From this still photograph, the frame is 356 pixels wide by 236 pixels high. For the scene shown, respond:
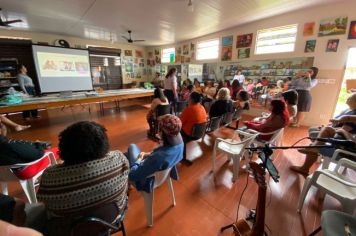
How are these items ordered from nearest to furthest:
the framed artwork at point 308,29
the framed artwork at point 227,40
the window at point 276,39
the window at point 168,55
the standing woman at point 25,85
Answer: the framed artwork at point 308,29
the window at point 276,39
the standing woman at point 25,85
the framed artwork at point 227,40
the window at point 168,55

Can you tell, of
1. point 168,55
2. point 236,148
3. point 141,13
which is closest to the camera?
point 236,148

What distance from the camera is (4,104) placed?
11.0ft

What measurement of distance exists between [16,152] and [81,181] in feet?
3.64

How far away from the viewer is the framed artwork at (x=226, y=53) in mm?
5559

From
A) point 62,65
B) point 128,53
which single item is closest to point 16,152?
point 62,65

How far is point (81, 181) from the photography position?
31.5 inches

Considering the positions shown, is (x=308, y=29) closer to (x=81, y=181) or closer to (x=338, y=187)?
(x=338, y=187)

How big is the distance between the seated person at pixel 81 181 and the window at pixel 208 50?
6012mm

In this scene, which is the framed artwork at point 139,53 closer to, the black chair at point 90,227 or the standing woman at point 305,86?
the standing woman at point 305,86

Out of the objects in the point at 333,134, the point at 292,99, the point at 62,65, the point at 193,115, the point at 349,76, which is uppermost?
the point at 62,65

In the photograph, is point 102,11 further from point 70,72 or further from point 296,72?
point 296,72

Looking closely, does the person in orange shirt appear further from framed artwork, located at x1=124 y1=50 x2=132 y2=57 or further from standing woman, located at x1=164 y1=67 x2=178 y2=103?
framed artwork, located at x1=124 y1=50 x2=132 y2=57

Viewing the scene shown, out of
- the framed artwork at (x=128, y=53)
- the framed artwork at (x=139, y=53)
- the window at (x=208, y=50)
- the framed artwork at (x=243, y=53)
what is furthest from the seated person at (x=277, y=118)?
the framed artwork at (x=139, y=53)

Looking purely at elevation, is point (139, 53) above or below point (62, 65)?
above
